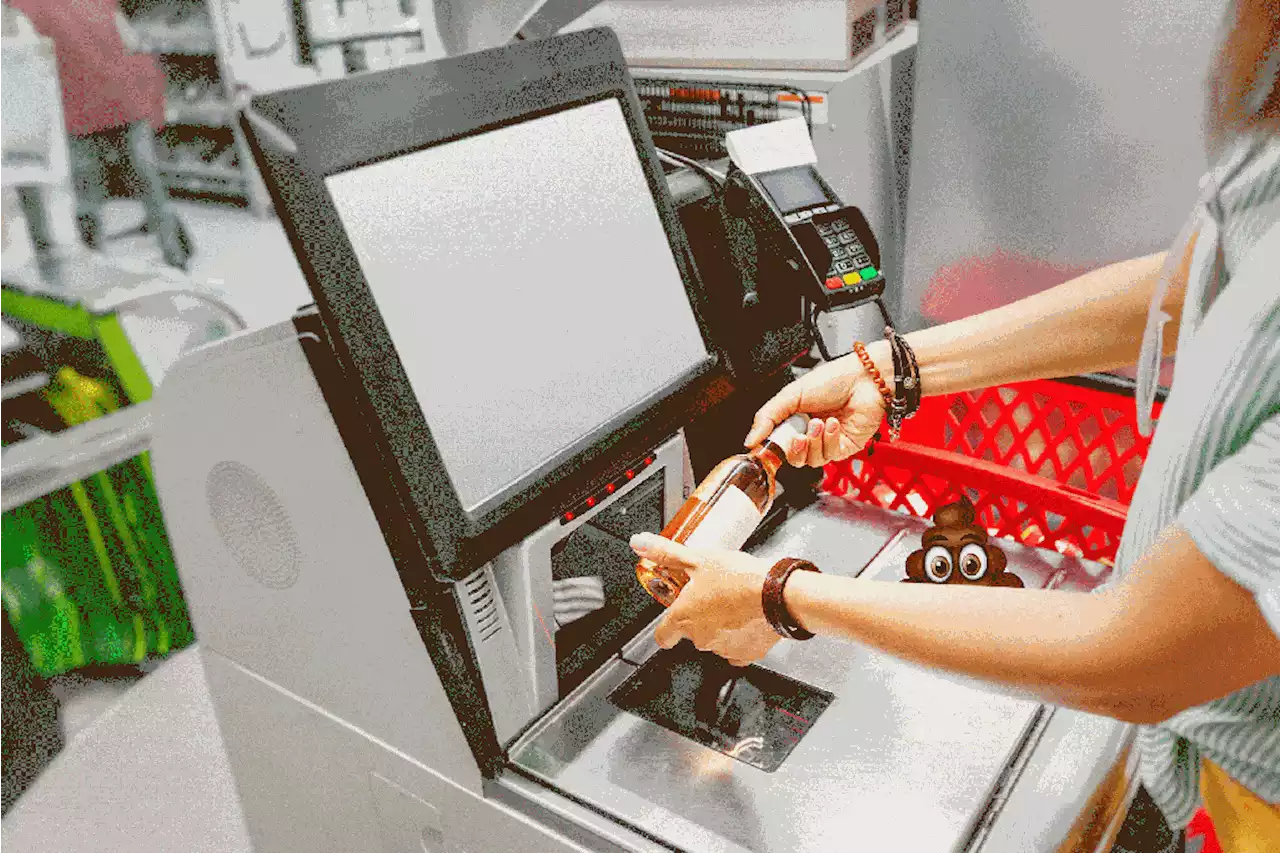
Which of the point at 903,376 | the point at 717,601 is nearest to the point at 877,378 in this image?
the point at 903,376

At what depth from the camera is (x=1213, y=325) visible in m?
0.74

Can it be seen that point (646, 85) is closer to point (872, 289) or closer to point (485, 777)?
point (872, 289)

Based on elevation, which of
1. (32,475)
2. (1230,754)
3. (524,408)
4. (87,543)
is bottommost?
(87,543)

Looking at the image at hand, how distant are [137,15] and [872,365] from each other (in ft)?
24.0

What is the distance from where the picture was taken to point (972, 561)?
51.2 inches

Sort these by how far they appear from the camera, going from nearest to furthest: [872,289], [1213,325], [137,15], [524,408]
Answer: [1213,325] < [524,408] < [872,289] < [137,15]

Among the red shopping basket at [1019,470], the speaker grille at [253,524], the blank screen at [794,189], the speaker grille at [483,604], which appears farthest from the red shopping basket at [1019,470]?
the speaker grille at [253,524]

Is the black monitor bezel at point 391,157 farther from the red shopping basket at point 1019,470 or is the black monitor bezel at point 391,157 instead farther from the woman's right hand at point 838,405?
the red shopping basket at point 1019,470

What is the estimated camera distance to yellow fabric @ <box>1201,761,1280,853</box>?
2.79ft

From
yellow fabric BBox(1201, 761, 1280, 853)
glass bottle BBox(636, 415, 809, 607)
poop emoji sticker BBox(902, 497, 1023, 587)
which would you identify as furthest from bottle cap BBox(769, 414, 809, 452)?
yellow fabric BBox(1201, 761, 1280, 853)

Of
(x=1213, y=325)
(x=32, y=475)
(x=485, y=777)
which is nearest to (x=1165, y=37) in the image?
(x=1213, y=325)

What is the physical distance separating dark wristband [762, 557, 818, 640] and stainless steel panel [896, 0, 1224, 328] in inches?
45.2

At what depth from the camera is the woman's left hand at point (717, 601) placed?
3.07 feet

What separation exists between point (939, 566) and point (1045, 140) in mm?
869
